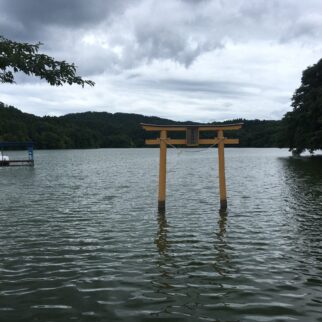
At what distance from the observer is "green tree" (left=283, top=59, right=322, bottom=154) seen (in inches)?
2288

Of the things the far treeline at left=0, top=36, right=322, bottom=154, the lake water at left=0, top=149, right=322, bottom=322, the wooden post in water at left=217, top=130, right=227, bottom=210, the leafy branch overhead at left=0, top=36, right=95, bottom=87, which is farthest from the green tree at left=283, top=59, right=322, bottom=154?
the leafy branch overhead at left=0, top=36, right=95, bottom=87

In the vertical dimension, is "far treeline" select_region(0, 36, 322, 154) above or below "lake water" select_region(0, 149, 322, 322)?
above

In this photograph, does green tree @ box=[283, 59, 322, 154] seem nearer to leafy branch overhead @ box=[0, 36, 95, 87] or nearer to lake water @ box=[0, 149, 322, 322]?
lake water @ box=[0, 149, 322, 322]

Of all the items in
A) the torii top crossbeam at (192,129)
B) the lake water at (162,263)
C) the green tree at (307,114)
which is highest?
the green tree at (307,114)

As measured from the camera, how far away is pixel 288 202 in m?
20.2

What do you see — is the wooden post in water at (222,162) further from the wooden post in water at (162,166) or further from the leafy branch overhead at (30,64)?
the leafy branch overhead at (30,64)

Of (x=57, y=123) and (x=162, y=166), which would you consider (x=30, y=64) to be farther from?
(x=57, y=123)

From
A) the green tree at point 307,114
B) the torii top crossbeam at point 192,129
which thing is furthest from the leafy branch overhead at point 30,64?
the green tree at point 307,114

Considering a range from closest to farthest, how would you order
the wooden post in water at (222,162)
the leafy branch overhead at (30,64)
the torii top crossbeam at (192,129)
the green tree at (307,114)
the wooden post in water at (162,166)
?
the leafy branch overhead at (30,64)
the torii top crossbeam at (192,129)
the wooden post in water at (162,166)
the wooden post in water at (222,162)
the green tree at (307,114)

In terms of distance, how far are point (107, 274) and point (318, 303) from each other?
4564 mm

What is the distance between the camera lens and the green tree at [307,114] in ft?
191

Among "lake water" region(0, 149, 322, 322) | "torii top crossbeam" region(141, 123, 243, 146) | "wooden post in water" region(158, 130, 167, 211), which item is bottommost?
"lake water" region(0, 149, 322, 322)

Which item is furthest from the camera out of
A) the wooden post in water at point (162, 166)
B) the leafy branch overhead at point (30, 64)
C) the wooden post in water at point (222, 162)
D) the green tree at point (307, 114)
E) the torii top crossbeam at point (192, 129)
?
the green tree at point (307, 114)

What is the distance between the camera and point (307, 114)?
198 feet
